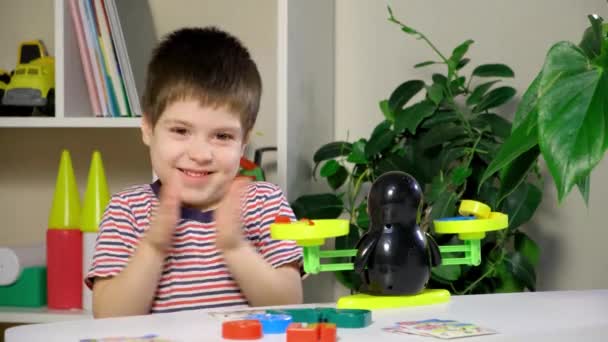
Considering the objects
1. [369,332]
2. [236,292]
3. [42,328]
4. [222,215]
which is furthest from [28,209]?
[369,332]

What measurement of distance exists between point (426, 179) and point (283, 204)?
1.95ft

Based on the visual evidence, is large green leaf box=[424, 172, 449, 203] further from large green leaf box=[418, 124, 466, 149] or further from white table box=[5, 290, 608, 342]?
white table box=[5, 290, 608, 342]

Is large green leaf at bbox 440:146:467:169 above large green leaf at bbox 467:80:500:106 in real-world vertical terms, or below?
below

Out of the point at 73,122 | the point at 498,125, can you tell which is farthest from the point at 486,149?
the point at 73,122

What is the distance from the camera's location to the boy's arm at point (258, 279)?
1.32 meters

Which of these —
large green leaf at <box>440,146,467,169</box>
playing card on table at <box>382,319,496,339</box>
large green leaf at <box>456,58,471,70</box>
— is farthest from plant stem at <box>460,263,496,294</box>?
playing card on table at <box>382,319,496,339</box>

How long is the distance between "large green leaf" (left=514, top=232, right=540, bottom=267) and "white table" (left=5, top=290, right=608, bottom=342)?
0.95 metres

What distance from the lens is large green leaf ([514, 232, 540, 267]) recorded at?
2084 mm

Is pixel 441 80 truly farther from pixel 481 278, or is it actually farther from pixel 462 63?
pixel 481 278

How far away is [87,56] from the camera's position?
2158 millimetres

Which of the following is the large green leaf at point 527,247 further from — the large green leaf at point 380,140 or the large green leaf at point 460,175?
the large green leaf at point 380,140

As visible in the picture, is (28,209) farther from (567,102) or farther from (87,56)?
(567,102)

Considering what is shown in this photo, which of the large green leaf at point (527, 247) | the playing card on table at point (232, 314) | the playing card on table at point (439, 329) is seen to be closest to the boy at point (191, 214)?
the playing card on table at point (232, 314)

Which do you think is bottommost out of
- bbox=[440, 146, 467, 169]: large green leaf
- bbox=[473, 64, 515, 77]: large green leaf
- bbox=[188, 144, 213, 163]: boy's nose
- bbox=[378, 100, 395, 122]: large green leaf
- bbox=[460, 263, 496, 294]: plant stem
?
bbox=[460, 263, 496, 294]: plant stem
